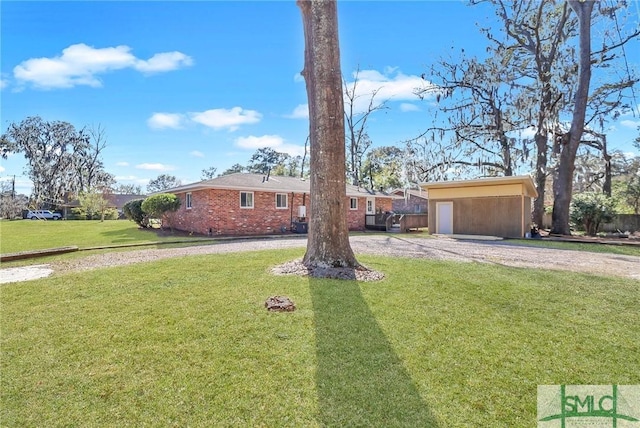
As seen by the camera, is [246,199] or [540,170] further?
[540,170]

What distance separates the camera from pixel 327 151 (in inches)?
228

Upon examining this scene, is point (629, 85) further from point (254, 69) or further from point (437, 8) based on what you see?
point (254, 69)

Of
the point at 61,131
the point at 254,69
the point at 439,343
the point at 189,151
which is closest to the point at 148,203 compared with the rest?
the point at 254,69

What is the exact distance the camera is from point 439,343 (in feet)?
10.1

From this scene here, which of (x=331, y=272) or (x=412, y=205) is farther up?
(x=412, y=205)

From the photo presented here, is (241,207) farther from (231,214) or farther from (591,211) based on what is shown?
(591,211)

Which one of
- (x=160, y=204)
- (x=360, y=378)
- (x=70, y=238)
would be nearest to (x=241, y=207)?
(x=160, y=204)

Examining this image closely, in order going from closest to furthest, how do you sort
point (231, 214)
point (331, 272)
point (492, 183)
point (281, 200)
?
point (331, 272), point (492, 183), point (231, 214), point (281, 200)

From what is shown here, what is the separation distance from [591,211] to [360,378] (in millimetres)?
16980

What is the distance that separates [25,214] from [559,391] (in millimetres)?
43393

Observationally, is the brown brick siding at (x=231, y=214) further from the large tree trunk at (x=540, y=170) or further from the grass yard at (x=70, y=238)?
the large tree trunk at (x=540, y=170)

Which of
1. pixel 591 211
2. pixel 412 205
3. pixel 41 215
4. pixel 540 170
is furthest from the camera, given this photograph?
pixel 41 215

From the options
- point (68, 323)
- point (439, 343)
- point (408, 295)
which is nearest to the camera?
point (439, 343)

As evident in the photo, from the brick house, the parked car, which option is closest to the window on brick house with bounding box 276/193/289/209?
the brick house
